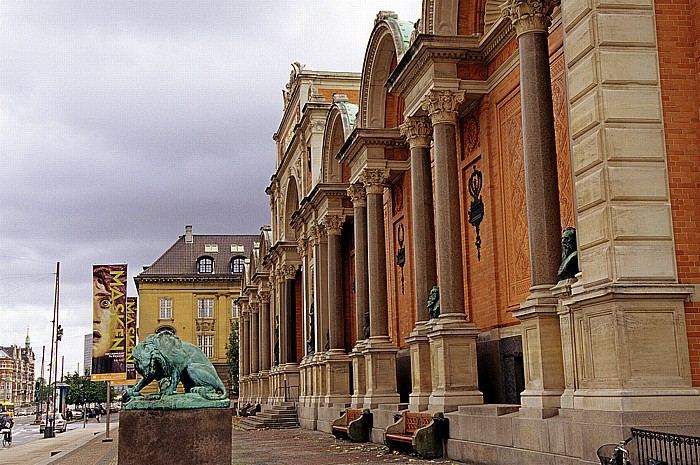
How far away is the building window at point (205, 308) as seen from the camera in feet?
296

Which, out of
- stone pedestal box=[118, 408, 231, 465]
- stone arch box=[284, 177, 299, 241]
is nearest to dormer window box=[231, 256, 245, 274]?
stone arch box=[284, 177, 299, 241]

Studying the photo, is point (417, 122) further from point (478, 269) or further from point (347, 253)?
point (347, 253)

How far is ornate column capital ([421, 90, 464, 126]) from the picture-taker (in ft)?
61.7

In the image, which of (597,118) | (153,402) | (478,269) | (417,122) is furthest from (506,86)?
(153,402)

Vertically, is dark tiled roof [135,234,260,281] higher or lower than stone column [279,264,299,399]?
higher

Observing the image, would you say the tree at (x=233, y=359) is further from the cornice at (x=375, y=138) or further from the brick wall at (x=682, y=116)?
the brick wall at (x=682, y=116)

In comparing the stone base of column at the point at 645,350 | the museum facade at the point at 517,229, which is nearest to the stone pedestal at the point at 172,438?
the museum facade at the point at 517,229

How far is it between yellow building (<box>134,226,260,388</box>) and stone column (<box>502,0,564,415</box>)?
7604 cm

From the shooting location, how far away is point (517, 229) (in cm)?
1827

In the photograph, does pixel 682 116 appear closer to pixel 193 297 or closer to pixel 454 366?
pixel 454 366

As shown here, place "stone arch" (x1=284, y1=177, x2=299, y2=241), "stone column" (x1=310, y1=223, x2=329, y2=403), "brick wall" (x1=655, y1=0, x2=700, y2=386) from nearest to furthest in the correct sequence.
→ "brick wall" (x1=655, y1=0, x2=700, y2=386)
"stone column" (x1=310, y1=223, x2=329, y2=403)
"stone arch" (x1=284, y1=177, x2=299, y2=241)

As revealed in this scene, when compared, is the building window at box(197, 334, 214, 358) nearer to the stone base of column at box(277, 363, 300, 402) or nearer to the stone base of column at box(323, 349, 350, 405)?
the stone base of column at box(277, 363, 300, 402)

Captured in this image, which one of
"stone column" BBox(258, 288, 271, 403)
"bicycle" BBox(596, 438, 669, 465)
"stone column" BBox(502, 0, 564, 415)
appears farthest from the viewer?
"stone column" BBox(258, 288, 271, 403)

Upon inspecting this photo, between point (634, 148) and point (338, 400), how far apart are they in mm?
21000
